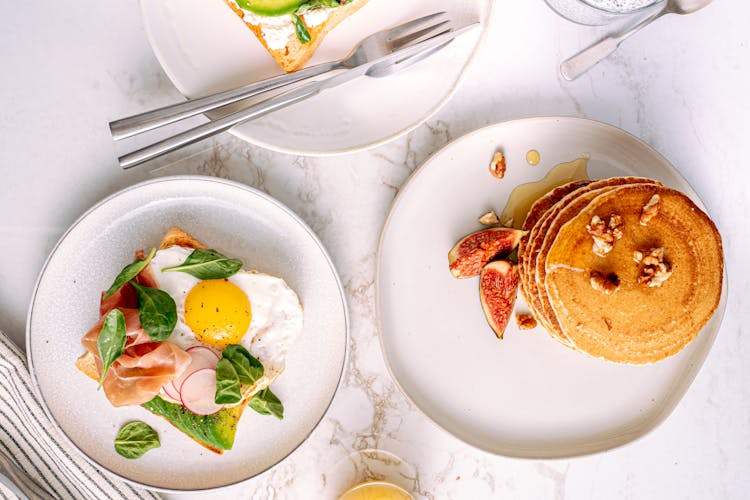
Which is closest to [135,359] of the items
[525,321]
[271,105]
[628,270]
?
[271,105]

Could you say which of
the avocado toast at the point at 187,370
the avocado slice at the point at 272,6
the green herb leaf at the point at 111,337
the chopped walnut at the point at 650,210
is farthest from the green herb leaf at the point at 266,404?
the chopped walnut at the point at 650,210

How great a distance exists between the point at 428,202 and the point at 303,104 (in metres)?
0.55

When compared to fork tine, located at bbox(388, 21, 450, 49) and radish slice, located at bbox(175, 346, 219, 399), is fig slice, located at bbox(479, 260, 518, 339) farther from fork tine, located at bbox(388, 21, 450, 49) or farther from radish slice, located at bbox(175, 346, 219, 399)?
radish slice, located at bbox(175, 346, 219, 399)

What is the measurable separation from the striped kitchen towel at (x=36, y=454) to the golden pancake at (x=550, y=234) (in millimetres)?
1560

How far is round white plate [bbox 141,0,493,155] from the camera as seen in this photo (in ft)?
6.86

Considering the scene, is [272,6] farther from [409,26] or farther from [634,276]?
[634,276]

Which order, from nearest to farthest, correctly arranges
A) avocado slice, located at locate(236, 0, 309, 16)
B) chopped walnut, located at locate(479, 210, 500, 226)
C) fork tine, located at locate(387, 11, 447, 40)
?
avocado slice, located at locate(236, 0, 309, 16) < fork tine, located at locate(387, 11, 447, 40) < chopped walnut, located at locate(479, 210, 500, 226)

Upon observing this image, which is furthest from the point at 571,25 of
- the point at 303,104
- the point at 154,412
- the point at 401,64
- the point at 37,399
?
the point at 37,399

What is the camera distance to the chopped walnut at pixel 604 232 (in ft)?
6.39

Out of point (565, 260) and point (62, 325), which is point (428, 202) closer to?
point (565, 260)

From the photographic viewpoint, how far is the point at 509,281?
2.18 metres

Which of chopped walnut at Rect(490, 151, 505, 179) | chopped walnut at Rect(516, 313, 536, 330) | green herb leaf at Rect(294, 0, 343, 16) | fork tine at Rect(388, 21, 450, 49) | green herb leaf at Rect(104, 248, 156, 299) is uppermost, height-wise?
green herb leaf at Rect(294, 0, 343, 16)

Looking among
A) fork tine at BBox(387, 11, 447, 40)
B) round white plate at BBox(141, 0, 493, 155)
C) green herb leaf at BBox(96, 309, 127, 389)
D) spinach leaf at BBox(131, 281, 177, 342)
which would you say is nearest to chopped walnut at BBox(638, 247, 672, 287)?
round white plate at BBox(141, 0, 493, 155)

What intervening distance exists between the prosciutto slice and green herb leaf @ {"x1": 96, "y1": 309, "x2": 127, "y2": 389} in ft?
0.22
